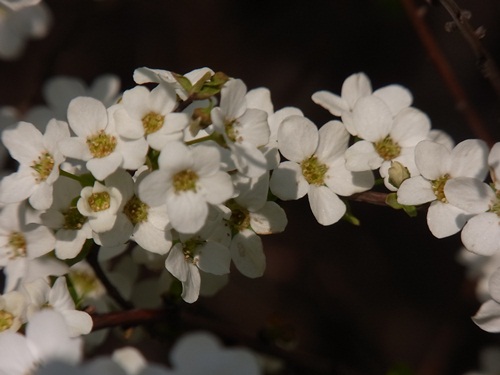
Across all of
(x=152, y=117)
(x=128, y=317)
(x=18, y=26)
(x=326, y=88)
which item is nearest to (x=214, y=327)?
(x=128, y=317)

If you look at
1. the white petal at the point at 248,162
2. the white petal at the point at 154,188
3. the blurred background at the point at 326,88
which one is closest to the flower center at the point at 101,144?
the white petal at the point at 154,188

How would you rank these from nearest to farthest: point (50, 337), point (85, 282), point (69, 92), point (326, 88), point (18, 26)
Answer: point (50, 337), point (85, 282), point (69, 92), point (18, 26), point (326, 88)

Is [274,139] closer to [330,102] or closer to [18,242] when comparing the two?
[330,102]

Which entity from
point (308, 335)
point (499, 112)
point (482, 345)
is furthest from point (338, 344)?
point (499, 112)

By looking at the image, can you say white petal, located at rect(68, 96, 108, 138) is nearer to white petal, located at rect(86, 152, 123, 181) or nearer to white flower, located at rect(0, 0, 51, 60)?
white petal, located at rect(86, 152, 123, 181)

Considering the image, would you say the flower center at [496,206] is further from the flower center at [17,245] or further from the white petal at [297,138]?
the flower center at [17,245]

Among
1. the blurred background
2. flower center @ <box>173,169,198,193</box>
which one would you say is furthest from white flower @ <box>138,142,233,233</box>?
the blurred background
